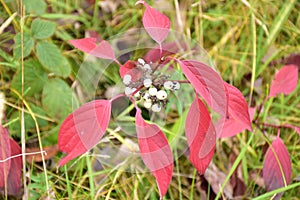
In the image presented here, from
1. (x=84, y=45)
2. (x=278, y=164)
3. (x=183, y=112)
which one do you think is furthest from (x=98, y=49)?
(x=278, y=164)

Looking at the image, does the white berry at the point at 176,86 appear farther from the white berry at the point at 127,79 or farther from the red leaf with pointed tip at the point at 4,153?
the red leaf with pointed tip at the point at 4,153

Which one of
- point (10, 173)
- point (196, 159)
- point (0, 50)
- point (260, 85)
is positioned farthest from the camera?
point (260, 85)

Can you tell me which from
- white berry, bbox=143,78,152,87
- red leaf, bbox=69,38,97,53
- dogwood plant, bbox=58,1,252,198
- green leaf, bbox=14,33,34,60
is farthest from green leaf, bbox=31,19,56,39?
white berry, bbox=143,78,152,87

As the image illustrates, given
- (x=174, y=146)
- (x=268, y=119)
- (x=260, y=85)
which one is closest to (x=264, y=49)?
(x=260, y=85)

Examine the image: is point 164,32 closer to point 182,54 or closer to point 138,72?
point 138,72

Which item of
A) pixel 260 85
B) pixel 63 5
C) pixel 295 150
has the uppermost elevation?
pixel 63 5

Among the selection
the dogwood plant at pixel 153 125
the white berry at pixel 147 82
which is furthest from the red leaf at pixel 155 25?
the white berry at pixel 147 82

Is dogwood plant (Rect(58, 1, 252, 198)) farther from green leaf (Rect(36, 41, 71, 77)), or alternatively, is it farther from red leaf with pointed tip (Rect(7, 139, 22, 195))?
green leaf (Rect(36, 41, 71, 77))
